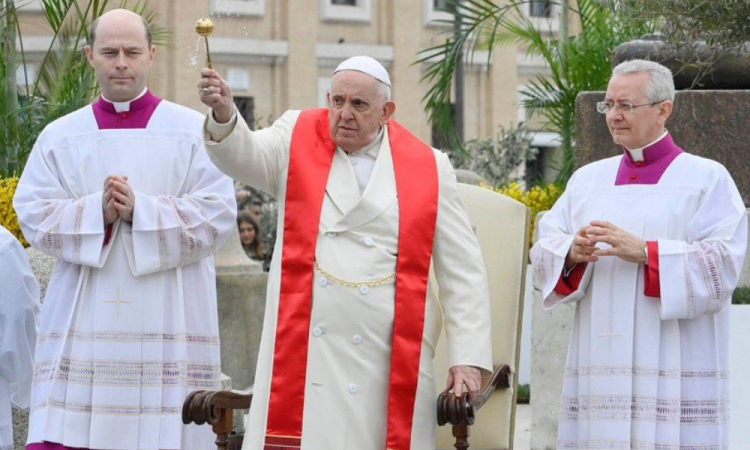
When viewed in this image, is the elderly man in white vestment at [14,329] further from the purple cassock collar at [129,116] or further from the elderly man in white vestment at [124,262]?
the purple cassock collar at [129,116]

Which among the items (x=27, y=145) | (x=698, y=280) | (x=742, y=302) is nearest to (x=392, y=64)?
(x=27, y=145)

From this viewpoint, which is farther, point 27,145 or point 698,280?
point 27,145

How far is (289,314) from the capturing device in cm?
576

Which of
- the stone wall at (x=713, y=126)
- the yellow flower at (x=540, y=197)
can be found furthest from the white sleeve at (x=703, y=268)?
the yellow flower at (x=540, y=197)

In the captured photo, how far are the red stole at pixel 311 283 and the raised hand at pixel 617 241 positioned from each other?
0.67m

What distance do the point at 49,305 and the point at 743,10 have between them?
3255 millimetres

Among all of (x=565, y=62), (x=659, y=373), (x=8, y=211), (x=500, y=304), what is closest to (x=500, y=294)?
(x=500, y=304)

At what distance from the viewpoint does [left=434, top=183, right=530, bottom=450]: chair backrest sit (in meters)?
6.59

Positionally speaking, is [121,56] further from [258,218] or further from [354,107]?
[258,218]

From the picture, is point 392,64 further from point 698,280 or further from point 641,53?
point 698,280

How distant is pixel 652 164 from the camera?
257 inches

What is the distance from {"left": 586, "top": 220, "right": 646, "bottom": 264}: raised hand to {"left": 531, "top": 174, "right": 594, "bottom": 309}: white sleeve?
0.16 meters

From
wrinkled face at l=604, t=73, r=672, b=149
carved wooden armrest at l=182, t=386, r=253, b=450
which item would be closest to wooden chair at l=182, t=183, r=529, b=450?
wrinkled face at l=604, t=73, r=672, b=149

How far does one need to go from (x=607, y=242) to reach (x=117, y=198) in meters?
1.83
